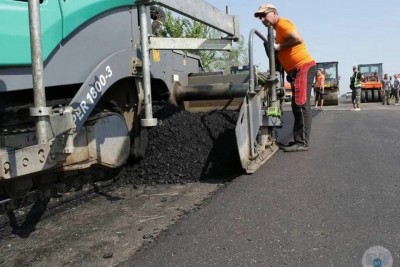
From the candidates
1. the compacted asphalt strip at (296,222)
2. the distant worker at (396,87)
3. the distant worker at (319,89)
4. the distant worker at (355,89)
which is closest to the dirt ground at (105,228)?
the compacted asphalt strip at (296,222)

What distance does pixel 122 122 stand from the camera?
4.31 metres

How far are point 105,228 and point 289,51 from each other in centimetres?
396

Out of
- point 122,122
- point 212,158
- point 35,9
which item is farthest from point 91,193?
point 35,9

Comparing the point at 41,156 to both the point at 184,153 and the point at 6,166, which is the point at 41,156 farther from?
the point at 184,153

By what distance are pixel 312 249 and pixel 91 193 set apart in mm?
2446

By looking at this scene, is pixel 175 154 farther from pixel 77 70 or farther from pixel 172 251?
pixel 172 251

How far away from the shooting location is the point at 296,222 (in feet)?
11.3

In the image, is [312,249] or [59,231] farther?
[59,231]

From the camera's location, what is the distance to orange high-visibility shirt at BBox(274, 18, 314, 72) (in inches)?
251

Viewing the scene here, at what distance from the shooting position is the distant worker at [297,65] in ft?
20.9

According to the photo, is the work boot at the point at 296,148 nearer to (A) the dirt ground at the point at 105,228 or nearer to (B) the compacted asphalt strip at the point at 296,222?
(B) the compacted asphalt strip at the point at 296,222

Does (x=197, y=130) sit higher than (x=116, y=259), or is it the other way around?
(x=197, y=130)

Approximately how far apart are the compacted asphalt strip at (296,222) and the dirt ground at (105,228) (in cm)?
18

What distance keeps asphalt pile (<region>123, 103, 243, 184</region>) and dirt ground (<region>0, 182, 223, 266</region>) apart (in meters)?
0.25
